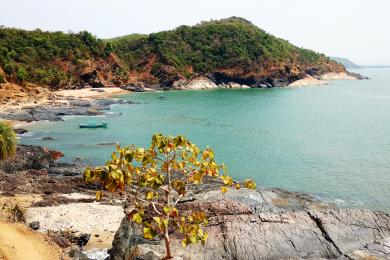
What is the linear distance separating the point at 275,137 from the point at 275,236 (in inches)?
2121

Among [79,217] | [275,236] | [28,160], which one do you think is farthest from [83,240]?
[28,160]

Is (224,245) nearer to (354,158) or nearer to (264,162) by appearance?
(264,162)

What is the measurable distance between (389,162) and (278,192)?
78.6ft

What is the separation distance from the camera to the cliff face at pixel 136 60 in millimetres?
130250

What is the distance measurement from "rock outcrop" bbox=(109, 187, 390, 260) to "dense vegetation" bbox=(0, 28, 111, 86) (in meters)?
99.2

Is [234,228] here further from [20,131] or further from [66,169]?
[20,131]

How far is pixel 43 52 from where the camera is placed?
140 metres

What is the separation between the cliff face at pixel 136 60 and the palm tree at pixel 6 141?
6696 cm

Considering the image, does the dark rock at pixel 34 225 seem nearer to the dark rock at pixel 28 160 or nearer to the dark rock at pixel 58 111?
the dark rock at pixel 28 160

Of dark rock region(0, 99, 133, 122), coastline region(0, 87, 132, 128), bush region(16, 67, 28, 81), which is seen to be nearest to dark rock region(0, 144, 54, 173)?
coastline region(0, 87, 132, 128)

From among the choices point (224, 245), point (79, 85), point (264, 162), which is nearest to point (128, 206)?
point (224, 245)

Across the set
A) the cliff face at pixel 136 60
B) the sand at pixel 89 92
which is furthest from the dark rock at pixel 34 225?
the sand at pixel 89 92

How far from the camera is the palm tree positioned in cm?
4456

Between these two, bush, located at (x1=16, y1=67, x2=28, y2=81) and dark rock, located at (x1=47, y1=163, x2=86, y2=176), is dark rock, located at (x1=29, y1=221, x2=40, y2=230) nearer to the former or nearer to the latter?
dark rock, located at (x1=47, y1=163, x2=86, y2=176)
